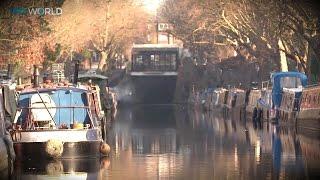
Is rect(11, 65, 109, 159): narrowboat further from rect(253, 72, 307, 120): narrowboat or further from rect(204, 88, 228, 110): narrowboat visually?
rect(204, 88, 228, 110): narrowboat

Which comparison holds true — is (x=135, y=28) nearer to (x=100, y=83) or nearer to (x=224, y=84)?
(x=224, y=84)

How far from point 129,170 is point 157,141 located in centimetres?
1421

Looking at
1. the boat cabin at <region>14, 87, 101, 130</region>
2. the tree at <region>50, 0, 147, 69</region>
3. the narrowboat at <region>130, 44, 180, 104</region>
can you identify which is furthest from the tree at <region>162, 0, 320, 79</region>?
the narrowboat at <region>130, 44, 180, 104</region>

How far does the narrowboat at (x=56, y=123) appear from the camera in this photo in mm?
33656

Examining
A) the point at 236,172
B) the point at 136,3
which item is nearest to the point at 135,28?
the point at 136,3

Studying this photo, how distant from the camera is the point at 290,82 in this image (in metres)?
62.4

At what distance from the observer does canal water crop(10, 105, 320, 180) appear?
2931 centimetres

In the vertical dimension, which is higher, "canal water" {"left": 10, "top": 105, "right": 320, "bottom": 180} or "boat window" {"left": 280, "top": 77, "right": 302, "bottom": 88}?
"boat window" {"left": 280, "top": 77, "right": 302, "bottom": 88}

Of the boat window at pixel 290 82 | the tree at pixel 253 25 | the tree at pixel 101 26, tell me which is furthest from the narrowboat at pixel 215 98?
the boat window at pixel 290 82

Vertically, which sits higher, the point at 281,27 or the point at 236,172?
the point at 281,27

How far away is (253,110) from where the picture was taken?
7000 cm

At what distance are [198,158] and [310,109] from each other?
650 inches

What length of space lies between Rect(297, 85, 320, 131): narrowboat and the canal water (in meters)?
0.65

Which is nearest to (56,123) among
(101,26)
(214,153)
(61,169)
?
(61,169)
